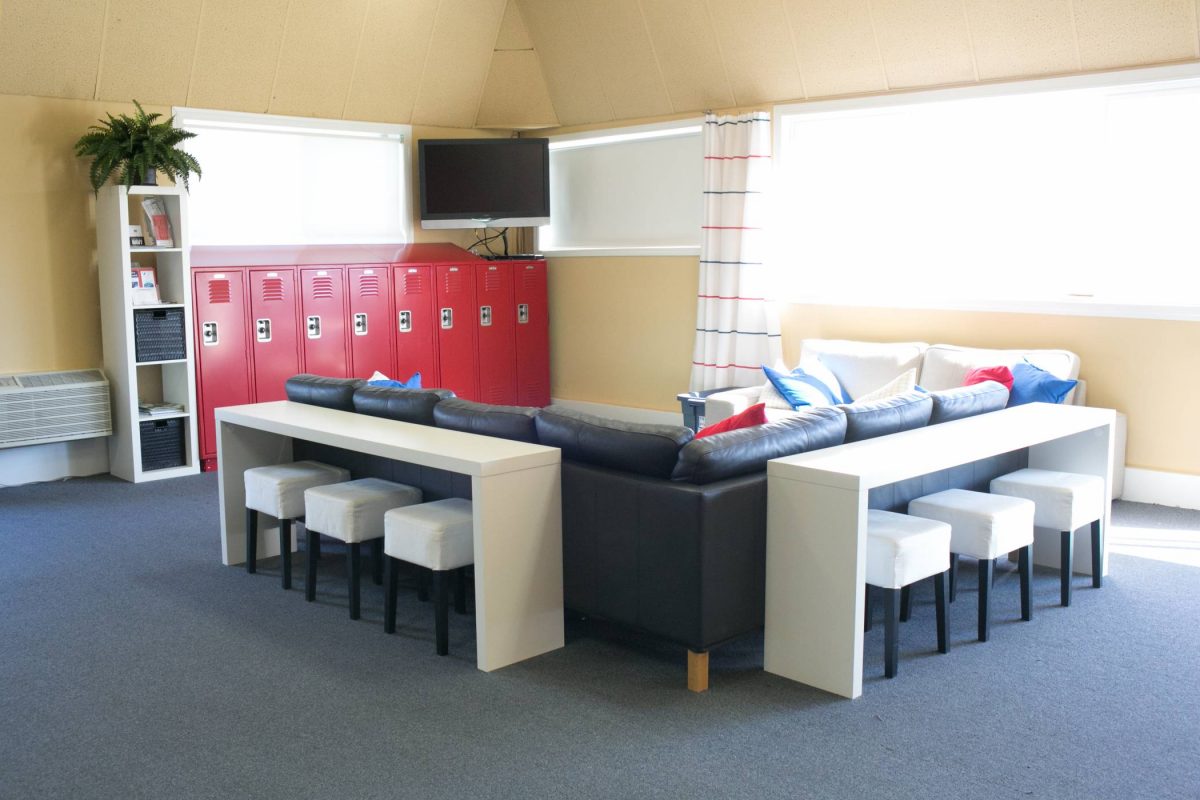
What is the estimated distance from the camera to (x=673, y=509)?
334 cm

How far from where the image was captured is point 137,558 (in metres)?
4.97

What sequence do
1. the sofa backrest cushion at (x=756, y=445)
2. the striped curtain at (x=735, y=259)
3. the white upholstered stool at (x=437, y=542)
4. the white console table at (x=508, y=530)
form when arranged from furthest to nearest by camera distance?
1. the striped curtain at (x=735, y=259)
2. the white upholstered stool at (x=437, y=542)
3. the white console table at (x=508, y=530)
4. the sofa backrest cushion at (x=756, y=445)

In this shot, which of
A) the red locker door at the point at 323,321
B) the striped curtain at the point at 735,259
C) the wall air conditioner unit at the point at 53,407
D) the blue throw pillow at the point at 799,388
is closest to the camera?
the blue throw pillow at the point at 799,388

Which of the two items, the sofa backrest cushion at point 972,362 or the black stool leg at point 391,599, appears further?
the sofa backrest cushion at point 972,362

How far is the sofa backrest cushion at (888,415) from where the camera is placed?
3908mm

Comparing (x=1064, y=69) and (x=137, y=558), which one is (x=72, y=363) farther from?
(x=1064, y=69)

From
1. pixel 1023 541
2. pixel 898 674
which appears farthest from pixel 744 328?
pixel 898 674

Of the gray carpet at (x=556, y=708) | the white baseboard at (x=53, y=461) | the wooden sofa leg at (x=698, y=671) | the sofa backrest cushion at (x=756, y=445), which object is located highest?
the sofa backrest cushion at (x=756, y=445)

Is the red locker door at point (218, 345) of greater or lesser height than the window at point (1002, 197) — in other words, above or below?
below

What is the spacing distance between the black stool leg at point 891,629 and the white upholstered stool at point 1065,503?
1.09m

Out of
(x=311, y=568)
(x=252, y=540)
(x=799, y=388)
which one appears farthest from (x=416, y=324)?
(x=311, y=568)

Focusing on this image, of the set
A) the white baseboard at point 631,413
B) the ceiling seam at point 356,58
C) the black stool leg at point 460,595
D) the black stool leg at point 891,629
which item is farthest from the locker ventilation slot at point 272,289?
the black stool leg at point 891,629

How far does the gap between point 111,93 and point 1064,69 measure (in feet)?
18.2

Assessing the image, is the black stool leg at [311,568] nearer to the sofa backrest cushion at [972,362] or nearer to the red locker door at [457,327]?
the sofa backrest cushion at [972,362]
